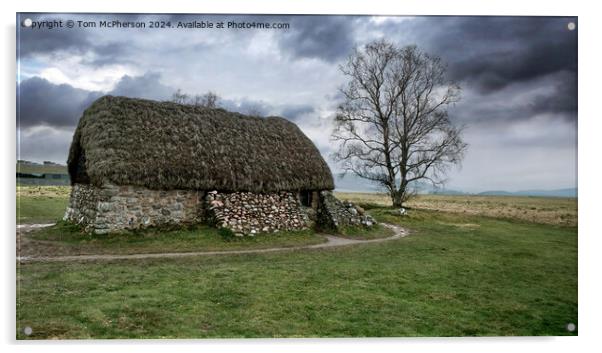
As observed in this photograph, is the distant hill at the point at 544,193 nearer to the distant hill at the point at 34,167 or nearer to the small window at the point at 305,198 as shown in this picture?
the small window at the point at 305,198

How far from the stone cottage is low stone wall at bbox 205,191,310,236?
1.3 inches

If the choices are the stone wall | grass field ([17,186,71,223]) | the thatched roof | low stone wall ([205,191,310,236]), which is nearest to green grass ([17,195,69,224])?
grass field ([17,186,71,223])

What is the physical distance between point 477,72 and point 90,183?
36.5 ft

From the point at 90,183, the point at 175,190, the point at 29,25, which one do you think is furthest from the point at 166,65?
the point at 90,183

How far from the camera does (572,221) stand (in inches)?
308

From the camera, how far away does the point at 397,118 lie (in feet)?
42.4

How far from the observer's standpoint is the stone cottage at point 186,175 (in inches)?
476

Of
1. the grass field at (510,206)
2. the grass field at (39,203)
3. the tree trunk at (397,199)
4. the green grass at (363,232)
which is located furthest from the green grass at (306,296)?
the tree trunk at (397,199)

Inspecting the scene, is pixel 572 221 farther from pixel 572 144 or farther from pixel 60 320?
pixel 60 320

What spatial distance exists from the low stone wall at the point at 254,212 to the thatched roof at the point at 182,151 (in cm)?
29

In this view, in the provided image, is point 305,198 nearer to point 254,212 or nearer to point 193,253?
point 254,212

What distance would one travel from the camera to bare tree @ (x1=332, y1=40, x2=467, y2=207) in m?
8.95

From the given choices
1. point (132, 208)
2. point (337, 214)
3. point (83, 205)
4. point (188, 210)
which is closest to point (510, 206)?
point (337, 214)
